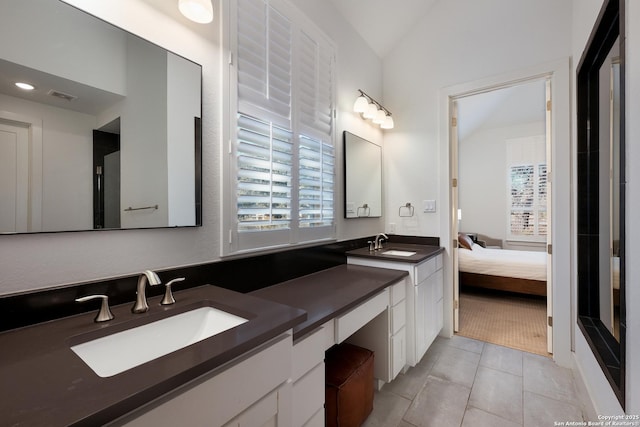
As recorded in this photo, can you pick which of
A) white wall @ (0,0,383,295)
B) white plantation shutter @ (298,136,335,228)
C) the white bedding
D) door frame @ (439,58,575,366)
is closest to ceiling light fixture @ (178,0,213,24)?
white wall @ (0,0,383,295)

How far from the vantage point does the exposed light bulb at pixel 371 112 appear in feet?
7.98

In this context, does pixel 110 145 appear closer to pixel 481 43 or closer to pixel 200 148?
pixel 200 148

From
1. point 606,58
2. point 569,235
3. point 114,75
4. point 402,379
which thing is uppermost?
point 606,58

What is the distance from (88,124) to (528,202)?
19.9 ft

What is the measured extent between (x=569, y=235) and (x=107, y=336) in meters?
2.78

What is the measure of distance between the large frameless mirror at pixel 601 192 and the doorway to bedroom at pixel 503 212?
958mm

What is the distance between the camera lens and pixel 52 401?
51 centimetres

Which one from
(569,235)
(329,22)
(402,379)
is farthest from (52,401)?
(569,235)

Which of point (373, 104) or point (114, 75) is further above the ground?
point (373, 104)

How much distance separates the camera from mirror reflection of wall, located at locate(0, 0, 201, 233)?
2.73ft

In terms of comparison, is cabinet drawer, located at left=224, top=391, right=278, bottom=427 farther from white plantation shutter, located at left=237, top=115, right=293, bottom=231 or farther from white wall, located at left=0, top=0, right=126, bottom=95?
white wall, located at left=0, top=0, right=126, bottom=95

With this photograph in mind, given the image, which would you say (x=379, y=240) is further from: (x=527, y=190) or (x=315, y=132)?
(x=527, y=190)

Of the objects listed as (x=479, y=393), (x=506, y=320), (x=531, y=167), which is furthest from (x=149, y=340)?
(x=531, y=167)

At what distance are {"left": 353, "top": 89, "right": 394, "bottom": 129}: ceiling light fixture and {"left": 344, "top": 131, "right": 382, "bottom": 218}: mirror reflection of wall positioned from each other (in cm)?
21
